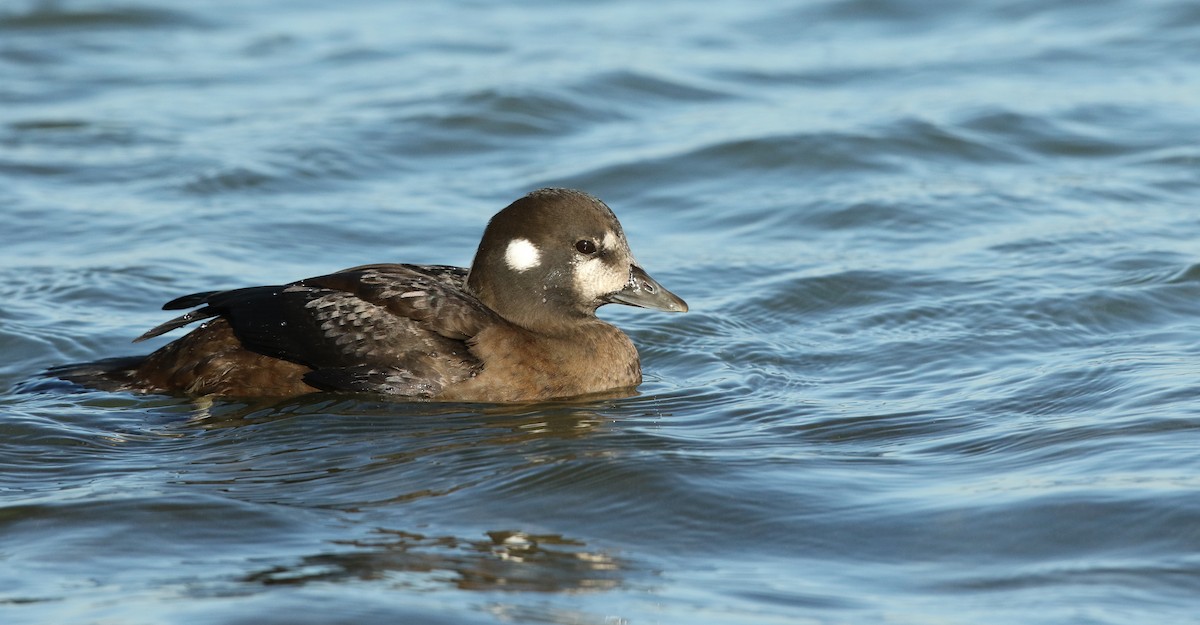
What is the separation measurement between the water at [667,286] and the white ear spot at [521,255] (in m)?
0.73

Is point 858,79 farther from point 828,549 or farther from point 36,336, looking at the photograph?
point 828,549

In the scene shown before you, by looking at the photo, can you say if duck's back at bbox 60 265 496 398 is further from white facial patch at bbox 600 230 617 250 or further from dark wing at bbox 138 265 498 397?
white facial patch at bbox 600 230 617 250

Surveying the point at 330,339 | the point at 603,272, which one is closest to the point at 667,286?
the point at 603,272

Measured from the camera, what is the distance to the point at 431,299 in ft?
24.4

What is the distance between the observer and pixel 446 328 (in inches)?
290

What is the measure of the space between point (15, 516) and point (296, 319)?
182 cm

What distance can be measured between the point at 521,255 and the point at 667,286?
2.28m

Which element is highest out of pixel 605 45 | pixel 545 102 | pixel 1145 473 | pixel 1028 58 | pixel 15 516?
pixel 1028 58

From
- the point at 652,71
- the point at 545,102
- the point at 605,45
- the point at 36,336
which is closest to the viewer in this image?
the point at 36,336

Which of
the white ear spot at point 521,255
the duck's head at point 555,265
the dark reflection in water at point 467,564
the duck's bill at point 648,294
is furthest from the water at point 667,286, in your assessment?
the white ear spot at point 521,255

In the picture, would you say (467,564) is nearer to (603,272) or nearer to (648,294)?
(603,272)

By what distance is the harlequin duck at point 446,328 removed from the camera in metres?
7.36

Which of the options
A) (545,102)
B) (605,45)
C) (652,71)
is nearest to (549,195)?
(545,102)

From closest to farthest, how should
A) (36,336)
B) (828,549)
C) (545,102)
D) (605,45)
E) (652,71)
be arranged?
(828,549)
(36,336)
(545,102)
(652,71)
(605,45)
